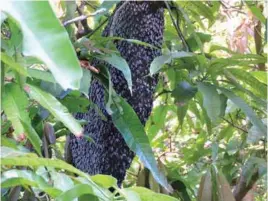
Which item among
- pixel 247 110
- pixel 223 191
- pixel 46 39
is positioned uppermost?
pixel 46 39

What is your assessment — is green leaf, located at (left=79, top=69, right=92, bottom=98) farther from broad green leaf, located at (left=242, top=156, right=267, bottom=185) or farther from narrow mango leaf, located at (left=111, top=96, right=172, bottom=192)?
broad green leaf, located at (left=242, top=156, right=267, bottom=185)

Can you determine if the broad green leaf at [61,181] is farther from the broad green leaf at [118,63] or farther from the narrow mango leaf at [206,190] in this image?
the narrow mango leaf at [206,190]

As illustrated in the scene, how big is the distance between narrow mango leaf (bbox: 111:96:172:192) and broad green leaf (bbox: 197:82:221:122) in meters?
0.11

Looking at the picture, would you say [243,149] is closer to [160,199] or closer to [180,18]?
[180,18]

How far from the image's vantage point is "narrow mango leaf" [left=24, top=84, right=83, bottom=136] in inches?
18.1

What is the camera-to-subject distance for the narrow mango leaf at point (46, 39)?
288 millimetres

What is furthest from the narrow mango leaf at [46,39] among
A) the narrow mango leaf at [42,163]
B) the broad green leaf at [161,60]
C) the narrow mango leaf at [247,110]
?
the narrow mango leaf at [247,110]

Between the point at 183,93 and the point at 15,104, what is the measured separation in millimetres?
399

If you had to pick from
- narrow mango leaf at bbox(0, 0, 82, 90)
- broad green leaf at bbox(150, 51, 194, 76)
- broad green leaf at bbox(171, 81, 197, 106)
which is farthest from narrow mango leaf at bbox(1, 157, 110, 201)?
broad green leaf at bbox(171, 81, 197, 106)

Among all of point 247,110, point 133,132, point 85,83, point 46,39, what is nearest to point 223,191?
point 247,110

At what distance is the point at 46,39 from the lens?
0.29 metres

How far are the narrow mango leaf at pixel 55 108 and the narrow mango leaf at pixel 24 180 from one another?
0.06 metres

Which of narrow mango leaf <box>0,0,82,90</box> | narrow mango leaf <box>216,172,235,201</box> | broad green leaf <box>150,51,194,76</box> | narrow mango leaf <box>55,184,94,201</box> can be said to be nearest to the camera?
narrow mango leaf <box>0,0,82,90</box>

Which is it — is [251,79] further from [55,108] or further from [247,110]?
[55,108]
